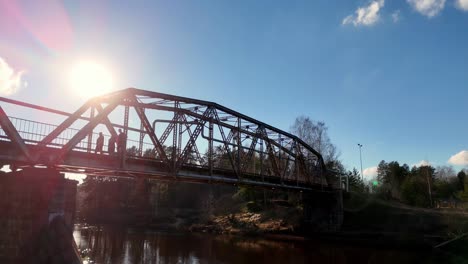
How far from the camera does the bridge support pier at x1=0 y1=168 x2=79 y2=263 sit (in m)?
18.8

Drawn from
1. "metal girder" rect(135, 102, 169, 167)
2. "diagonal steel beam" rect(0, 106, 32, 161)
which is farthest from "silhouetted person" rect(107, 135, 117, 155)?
"diagonal steel beam" rect(0, 106, 32, 161)

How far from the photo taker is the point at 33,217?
19.2 m

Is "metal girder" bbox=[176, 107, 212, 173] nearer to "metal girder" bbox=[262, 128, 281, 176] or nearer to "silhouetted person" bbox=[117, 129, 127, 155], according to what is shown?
"silhouetted person" bbox=[117, 129, 127, 155]

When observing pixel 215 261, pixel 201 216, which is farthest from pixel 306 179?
pixel 201 216

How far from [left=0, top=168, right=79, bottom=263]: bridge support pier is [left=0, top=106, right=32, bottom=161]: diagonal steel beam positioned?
1.50m

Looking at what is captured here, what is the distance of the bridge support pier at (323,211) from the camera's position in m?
55.4

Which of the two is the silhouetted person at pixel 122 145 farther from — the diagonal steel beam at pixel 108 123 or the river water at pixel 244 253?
the river water at pixel 244 253

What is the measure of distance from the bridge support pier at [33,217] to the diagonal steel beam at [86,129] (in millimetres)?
1713

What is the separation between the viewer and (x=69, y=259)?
18.5 m

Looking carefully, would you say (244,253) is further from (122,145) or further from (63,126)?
(63,126)

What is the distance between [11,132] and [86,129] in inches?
170

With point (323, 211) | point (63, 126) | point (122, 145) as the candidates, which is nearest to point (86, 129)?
point (63, 126)

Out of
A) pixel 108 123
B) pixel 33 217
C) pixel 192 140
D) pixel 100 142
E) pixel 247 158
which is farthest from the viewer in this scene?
pixel 247 158

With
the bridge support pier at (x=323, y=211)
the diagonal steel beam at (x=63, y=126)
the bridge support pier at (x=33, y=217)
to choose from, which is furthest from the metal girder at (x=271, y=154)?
the bridge support pier at (x=33, y=217)
